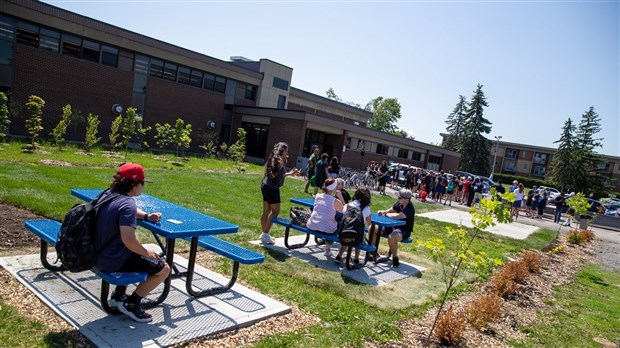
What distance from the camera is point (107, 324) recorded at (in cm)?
370

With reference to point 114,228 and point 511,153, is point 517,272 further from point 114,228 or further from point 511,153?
point 511,153

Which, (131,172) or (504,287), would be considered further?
(504,287)

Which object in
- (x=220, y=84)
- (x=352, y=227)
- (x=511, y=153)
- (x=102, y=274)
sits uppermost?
Result: (x=511, y=153)

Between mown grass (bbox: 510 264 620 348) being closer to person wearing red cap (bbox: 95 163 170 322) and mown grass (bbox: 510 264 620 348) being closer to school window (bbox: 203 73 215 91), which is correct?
person wearing red cap (bbox: 95 163 170 322)

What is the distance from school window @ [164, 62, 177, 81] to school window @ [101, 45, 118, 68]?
11.6 ft

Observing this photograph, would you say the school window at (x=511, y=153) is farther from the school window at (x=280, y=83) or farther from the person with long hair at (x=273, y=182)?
the person with long hair at (x=273, y=182)

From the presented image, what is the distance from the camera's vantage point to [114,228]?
3547 mm

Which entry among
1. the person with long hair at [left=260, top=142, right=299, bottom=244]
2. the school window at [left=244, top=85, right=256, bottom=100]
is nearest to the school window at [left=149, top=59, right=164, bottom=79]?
the school window at [left=244, top=85, right=256, bottom=100]

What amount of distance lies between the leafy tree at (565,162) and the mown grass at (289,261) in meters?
42.7

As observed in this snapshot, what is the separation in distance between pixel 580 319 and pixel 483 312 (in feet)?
6.85

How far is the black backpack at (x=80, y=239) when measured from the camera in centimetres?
347

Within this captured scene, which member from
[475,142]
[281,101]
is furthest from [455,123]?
[281,101]

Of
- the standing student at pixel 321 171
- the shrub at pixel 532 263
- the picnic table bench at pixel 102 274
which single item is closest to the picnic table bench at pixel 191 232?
the picnic table bench at pixel 102 274

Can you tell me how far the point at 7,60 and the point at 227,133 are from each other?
50.5ft
